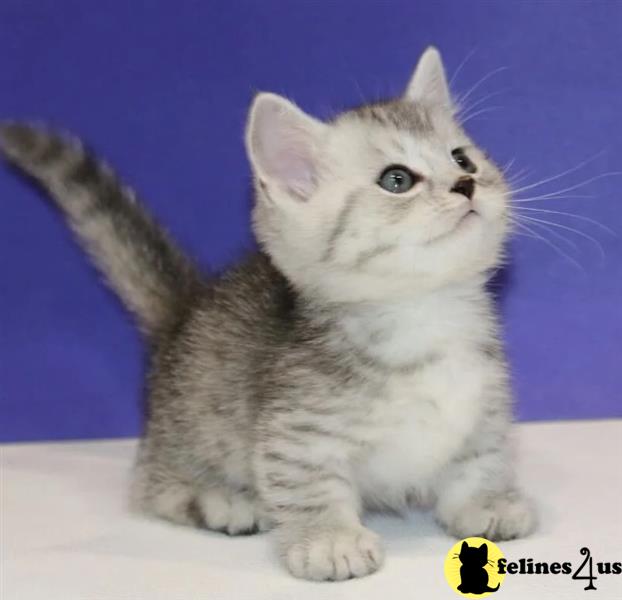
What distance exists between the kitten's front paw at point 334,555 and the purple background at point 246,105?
0.80m

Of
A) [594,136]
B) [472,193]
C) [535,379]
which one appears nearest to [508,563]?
[472,193]

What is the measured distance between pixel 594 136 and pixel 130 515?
1123 millimetres

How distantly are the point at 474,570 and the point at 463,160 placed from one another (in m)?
0.58

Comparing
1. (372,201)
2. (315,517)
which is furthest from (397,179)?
(315,517)

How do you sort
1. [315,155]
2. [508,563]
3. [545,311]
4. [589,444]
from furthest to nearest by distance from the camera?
[545,311] → [589,444] → [315,155] → [508,563]

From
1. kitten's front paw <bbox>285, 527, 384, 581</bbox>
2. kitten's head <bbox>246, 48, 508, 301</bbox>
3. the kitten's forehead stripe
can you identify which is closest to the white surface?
kitten's front paw <bbox>285, 527, 384, 581</bbox>

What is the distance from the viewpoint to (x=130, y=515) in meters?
1.59

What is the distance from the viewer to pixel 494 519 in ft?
4.62

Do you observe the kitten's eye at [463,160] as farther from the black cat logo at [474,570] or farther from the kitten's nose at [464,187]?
the black cat logo at [474,570]

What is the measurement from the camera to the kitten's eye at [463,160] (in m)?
1.43

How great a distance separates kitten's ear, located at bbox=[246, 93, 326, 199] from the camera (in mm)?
1355

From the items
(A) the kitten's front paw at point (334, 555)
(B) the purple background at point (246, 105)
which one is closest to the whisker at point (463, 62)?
(B) the purple background at point (246, 105)

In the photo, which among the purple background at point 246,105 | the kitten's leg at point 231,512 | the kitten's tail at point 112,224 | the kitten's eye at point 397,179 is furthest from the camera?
the purple background at point 246,105

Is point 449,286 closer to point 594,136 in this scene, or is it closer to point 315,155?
point 315,155
